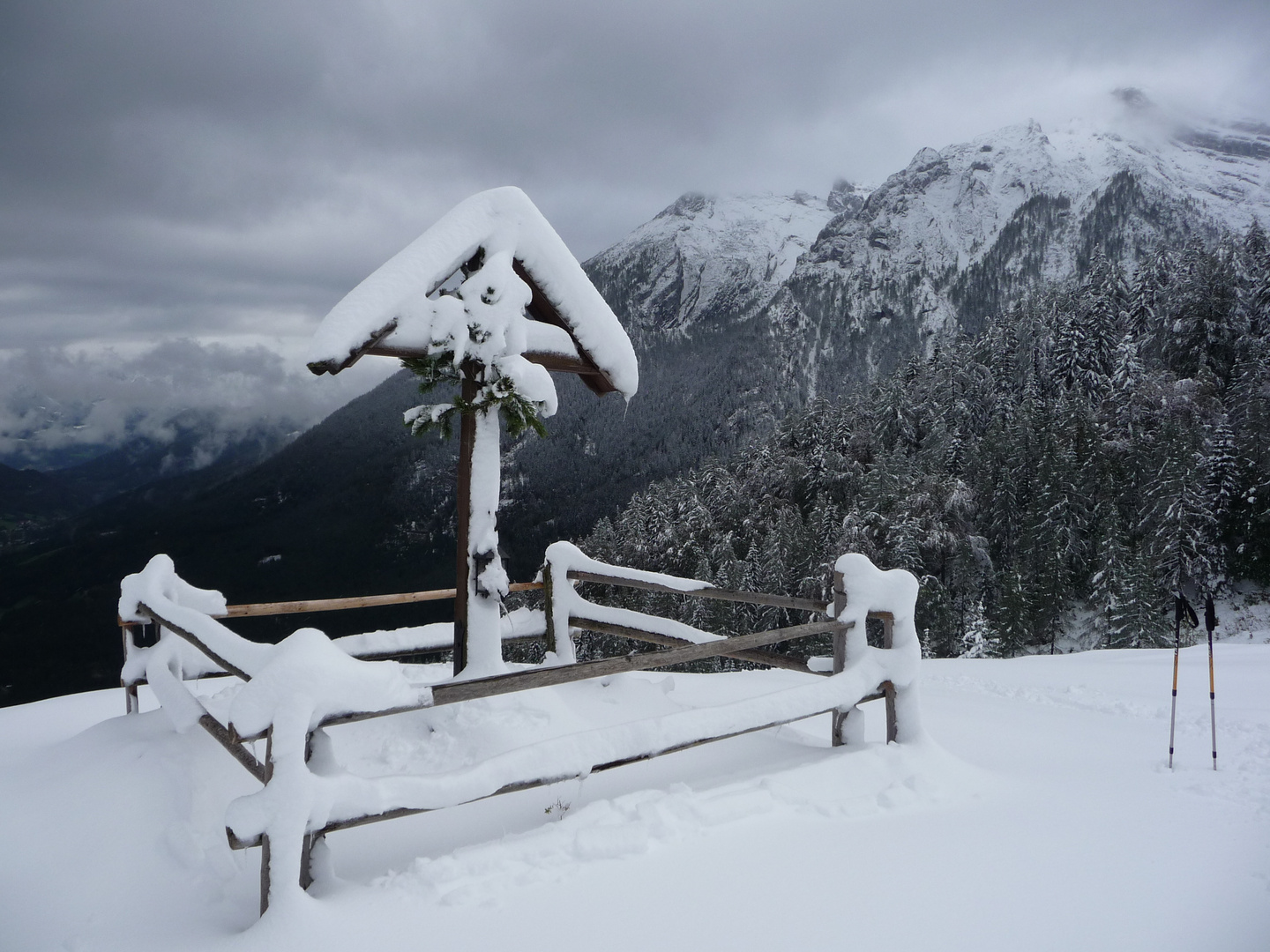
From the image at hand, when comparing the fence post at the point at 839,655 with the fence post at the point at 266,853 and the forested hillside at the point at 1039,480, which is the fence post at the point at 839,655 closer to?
the fence post at the point at 266,853

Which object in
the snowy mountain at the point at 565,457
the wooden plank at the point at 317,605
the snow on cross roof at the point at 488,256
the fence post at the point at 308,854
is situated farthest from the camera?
the snowy mountain at the point at 565,457

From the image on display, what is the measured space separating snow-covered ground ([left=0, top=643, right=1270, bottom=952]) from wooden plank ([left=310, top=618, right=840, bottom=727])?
83 cm

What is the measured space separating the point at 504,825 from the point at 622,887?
1111mm

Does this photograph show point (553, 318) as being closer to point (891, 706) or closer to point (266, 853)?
point (891, 706)

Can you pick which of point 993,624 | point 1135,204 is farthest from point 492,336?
point 1135,204

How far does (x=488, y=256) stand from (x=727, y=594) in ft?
11.7

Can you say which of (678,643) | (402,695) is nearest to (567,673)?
(402,695)

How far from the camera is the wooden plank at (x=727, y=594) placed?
5617 millimetres

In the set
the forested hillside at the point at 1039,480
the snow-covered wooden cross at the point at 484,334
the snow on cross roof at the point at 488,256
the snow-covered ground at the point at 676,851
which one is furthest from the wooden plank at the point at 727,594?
the forested hillside at the point at 1039,480

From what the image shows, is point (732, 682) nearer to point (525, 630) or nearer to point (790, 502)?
point (525, 630)

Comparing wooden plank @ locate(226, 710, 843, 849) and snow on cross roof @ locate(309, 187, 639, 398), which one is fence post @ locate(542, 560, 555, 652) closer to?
snow on cross roof @ locate(309, 187, 639, 398)

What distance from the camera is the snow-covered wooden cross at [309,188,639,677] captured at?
5594 millimetres

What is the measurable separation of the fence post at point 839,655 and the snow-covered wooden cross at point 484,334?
259cm

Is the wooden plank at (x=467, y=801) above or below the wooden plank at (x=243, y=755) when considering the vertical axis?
below
